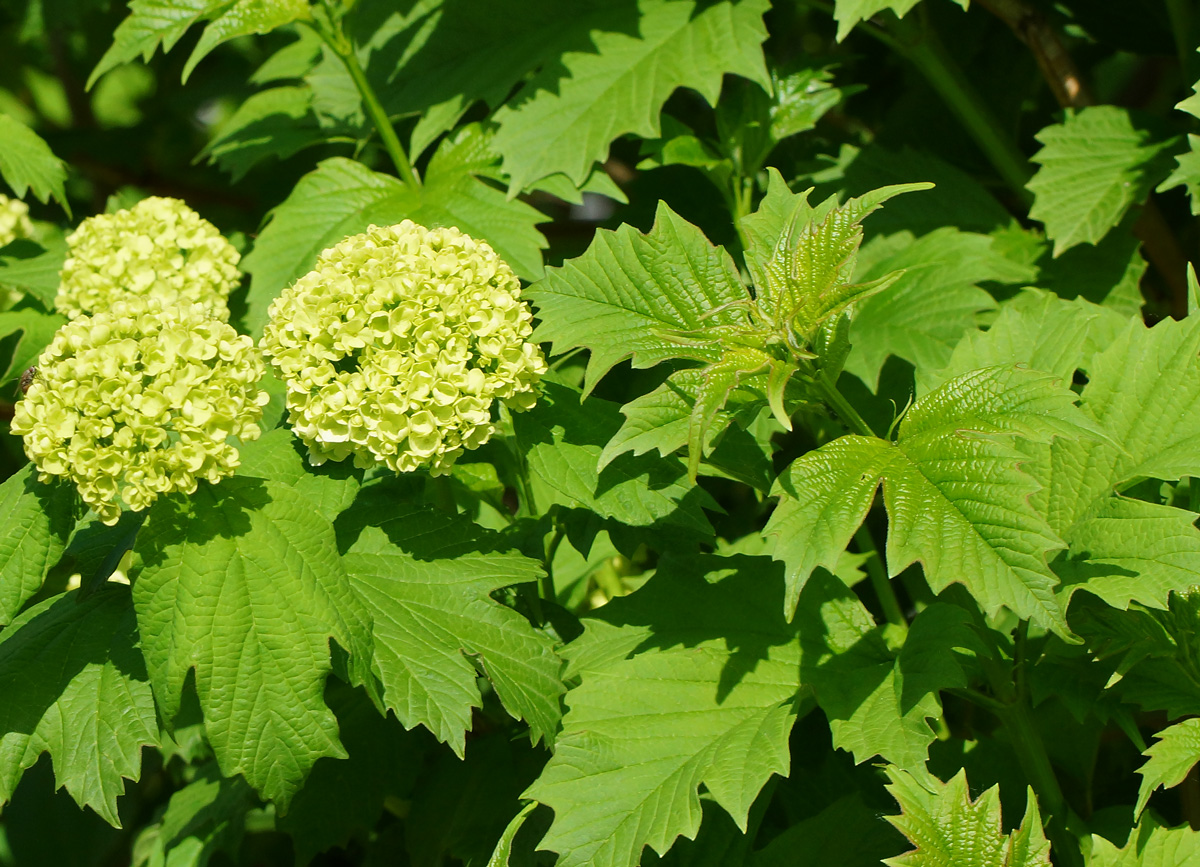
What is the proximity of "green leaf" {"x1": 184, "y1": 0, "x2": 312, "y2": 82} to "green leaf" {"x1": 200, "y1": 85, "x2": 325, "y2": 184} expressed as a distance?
374 mm

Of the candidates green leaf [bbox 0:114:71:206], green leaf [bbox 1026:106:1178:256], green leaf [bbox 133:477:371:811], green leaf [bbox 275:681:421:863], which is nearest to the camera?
green leaf [bbox 133:477:371:811]

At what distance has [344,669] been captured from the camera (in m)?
1.66

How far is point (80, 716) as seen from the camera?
69.4 inches

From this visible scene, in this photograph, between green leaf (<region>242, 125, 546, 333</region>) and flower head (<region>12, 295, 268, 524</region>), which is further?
green leaf (<region>242, 125, 546, 333</region>)

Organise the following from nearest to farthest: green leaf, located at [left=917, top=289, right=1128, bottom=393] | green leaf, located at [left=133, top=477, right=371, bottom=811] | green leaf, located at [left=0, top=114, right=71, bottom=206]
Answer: green leaf, located at [left=133, top=477, right=371, bottom=811] → green leaf, located at [left=917, top=289, right=1128, bottom=393] → green leaf, located at [left=0, top=114, right=71, bottom=206]

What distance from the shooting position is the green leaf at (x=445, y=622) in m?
1.67

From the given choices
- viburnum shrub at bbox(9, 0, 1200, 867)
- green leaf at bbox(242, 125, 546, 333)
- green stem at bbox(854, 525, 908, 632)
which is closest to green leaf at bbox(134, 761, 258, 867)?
viburnum shrub at bbox(9, 0, 1200, 867)

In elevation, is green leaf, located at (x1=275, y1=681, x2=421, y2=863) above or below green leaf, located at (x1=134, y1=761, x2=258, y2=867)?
above

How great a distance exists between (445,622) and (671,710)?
376 millimetres

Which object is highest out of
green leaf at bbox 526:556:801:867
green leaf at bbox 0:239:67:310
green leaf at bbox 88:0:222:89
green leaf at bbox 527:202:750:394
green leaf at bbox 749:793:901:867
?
green leaf at bbox 88:0:222:89

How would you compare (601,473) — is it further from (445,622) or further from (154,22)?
(154,22)

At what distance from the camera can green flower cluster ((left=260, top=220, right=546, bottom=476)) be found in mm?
1678

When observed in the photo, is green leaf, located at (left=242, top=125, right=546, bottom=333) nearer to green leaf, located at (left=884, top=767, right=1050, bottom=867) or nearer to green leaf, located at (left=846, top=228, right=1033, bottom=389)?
green leaf, located at (left=846, top=228, right=1033, bottom=389)

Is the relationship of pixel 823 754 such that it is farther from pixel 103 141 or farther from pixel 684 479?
pixel 103 141
